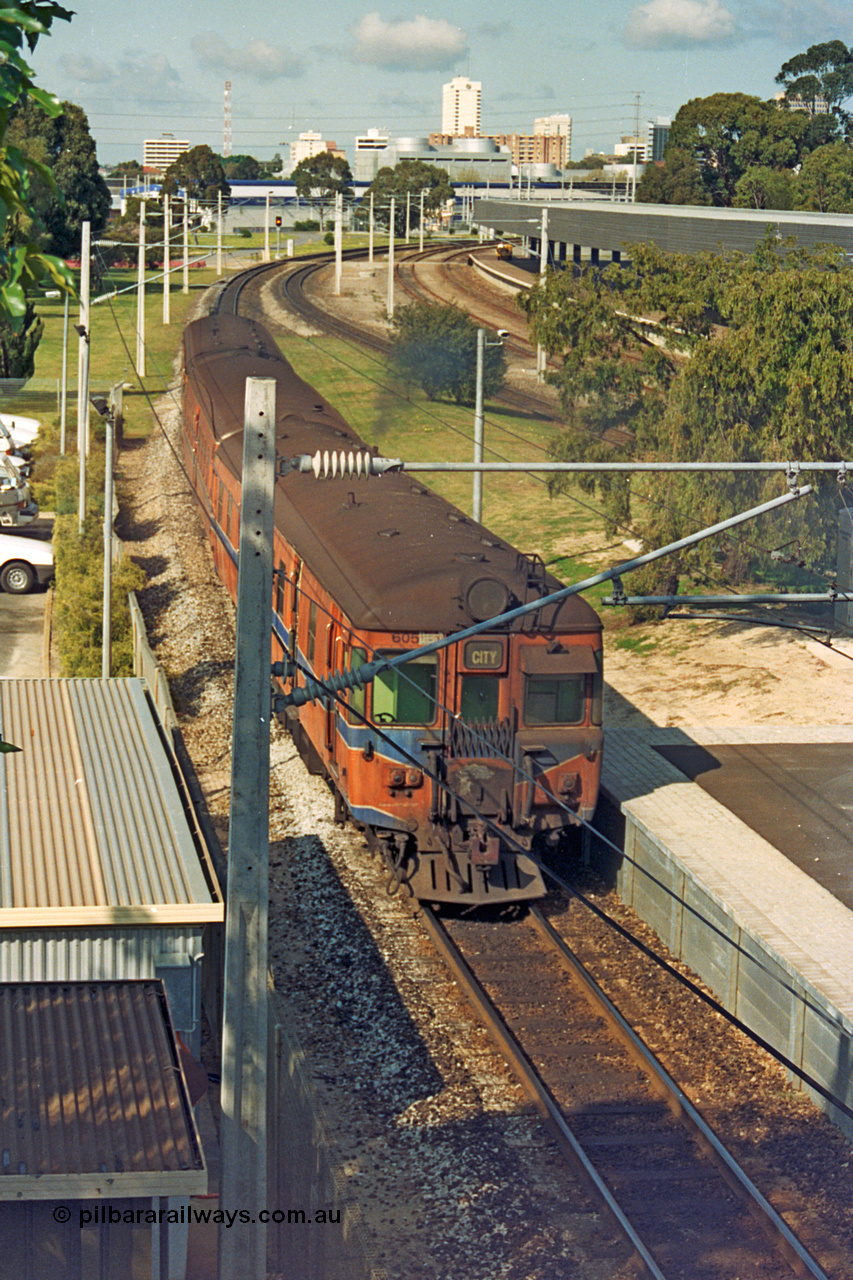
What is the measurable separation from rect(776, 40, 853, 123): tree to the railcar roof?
8263 cm

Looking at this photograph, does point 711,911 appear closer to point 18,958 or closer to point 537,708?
point 537,708

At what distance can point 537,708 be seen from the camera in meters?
13.4

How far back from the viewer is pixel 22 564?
94.1 ft

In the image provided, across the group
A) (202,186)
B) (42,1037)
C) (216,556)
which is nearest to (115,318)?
(216,556)

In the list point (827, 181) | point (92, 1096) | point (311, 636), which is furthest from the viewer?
point (827, 181)

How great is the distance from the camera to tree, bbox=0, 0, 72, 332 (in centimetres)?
483

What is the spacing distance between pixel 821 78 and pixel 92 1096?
9761cm

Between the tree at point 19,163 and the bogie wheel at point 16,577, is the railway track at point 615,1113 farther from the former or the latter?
the bogie wheel at point 16,577

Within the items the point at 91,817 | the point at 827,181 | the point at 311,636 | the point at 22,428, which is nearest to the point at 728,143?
the point at 827,181

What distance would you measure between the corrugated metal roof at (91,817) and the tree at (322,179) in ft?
349

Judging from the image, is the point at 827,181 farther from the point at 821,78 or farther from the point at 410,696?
the point at 410,696

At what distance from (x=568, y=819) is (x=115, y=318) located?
161 feet

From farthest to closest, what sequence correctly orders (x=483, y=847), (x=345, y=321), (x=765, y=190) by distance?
(x=765, y=190) → (x=345, y=321) → (x=483, y=847)

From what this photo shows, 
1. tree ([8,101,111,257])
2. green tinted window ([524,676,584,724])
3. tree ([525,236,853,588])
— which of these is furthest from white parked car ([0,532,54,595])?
tree ([8,101,111,257])
